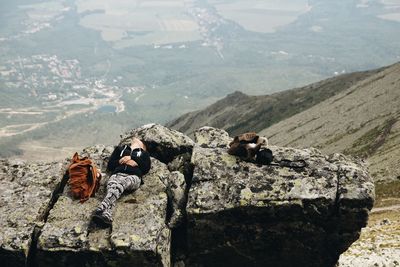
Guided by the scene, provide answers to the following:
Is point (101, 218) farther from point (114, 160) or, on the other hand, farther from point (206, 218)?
point (206, 218)

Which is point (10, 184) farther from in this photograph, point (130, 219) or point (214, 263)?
point (214, 263)

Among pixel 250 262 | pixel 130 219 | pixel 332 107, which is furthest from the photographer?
pixel 332 107

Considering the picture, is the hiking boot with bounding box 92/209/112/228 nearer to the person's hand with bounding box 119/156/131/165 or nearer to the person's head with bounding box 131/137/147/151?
the person's hand with bounding box 119/156/131/165

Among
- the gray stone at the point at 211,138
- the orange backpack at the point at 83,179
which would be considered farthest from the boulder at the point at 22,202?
the gray stone at the point at 211,138

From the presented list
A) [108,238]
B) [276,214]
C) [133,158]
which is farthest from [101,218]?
[276,214]

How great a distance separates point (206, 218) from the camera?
24250 mm

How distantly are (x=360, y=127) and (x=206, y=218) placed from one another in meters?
118

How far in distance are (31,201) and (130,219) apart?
5.73 meters

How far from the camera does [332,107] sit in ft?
584

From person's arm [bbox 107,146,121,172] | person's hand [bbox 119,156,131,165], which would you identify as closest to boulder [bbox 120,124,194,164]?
person's arm [bbox 107,146,121,172]

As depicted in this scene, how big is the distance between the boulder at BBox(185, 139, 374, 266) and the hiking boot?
4079 mm

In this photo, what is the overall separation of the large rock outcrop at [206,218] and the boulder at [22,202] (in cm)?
→ 5

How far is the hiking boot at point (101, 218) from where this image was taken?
23.2 meters

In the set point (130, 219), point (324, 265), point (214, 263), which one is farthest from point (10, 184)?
point (324, 265)
